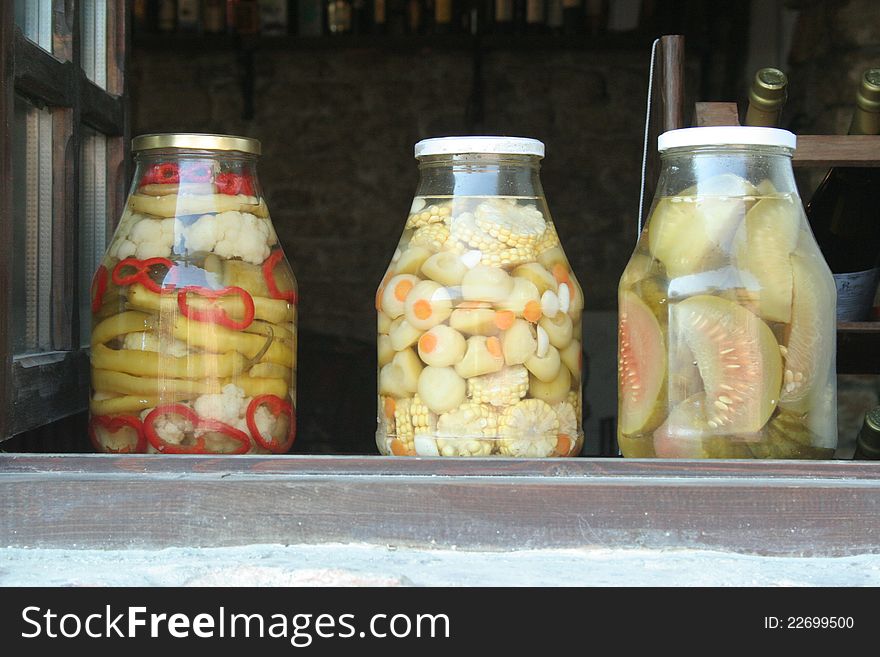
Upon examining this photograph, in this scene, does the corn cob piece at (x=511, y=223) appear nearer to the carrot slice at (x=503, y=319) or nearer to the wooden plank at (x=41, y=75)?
the carrot slice at (x=503, y=319)

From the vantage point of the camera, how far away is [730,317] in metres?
0.76

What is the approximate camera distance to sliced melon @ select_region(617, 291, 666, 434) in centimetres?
79

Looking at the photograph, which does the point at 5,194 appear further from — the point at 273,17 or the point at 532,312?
the point at 273,17

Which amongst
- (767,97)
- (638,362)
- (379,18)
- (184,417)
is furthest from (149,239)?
(379,18)

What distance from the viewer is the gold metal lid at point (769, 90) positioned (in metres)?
1.11

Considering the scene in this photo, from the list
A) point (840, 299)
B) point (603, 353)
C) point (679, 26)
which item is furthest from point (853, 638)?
point (679, 26)

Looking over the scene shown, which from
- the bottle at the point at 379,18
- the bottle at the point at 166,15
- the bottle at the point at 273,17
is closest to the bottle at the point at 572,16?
the bottle at the point at 379,18

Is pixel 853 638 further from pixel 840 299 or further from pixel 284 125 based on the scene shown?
pixel 284 125

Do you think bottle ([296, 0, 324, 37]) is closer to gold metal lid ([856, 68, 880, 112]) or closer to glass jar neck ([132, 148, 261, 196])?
gold metal lid ([856, 68, 880, 112])

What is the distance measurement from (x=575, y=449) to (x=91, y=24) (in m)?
0.64

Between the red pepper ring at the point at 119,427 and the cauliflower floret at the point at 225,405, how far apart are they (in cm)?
5

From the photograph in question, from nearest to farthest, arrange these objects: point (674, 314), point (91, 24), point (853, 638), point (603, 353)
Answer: point (853, 638) < point (674, 314) < point (91, 24) < point (603, 353)

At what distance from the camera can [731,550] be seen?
70cm

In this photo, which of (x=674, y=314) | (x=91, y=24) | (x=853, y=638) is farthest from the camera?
(x=91, y=24)
